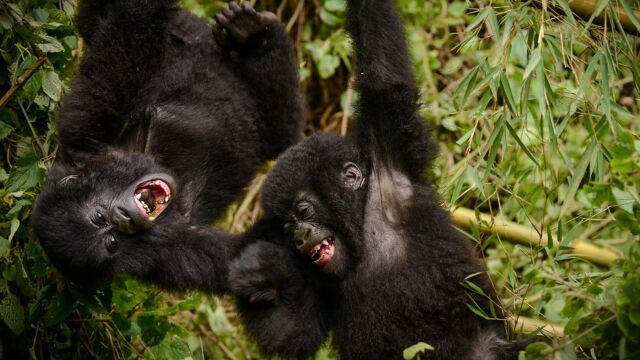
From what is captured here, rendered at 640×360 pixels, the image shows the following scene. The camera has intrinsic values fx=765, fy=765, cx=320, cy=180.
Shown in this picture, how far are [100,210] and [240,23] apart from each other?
130 cm

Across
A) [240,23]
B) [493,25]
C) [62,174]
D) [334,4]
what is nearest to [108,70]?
[62,174]

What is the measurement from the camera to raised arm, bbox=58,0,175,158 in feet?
12.8

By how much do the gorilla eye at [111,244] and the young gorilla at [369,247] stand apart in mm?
585

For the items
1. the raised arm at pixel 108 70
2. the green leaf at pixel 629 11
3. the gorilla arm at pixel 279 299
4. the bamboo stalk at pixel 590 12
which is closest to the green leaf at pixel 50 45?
the raised arm at pixel 108 70

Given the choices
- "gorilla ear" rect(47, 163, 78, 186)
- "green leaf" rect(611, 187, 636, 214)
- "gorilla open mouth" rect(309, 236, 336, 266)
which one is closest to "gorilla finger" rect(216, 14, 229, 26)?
"gorilla ear" rect(47, 163, 78, 186)

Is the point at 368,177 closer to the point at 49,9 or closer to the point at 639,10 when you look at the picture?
the point at 639,10

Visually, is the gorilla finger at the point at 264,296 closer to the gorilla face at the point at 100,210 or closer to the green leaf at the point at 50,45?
the gorilla face at the point at 100,210

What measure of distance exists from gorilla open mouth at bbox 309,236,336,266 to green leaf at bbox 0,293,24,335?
1424mm

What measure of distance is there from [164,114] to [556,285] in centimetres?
221

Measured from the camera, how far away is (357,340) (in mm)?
3699

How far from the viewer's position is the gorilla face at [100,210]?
3.60 metres

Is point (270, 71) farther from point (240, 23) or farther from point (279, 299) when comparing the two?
point (279, 299)

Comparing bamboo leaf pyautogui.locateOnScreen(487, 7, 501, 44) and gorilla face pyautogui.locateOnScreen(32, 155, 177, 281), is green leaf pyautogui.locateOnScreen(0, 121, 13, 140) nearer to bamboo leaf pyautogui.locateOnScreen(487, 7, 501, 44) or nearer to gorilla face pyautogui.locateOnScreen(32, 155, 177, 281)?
gorilla face pyautogui.locateOnScreen(32, 155, 177, 281)

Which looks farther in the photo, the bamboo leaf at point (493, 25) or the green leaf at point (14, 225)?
the green leaf at point (14, 225)
